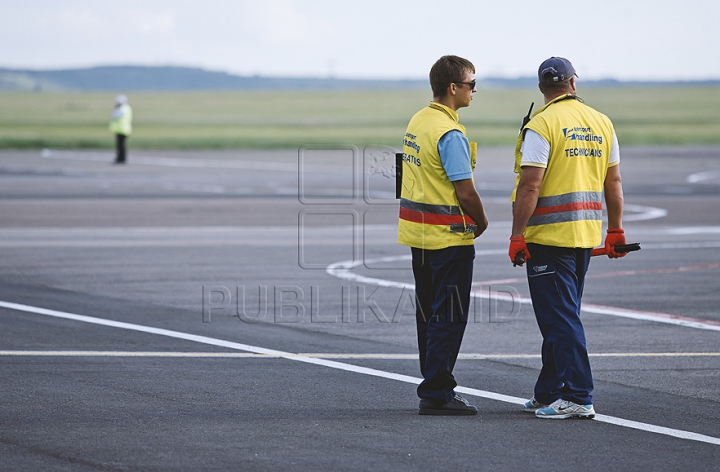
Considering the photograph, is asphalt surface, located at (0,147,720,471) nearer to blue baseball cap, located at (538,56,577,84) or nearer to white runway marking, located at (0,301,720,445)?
white runway marking, located at (0,301,720,445)

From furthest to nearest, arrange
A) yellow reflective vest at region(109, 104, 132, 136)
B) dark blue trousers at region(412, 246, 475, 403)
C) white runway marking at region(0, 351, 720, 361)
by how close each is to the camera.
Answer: yellow reflective vest at region(109, 104, 132, 136), white runway marking at region(0, 351, 720, 361), dark blue trousers at region(412, 246, 475, 403)

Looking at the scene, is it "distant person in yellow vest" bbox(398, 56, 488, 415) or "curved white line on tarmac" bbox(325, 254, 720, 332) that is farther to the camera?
"curved white line on tarmac" bbox(325, 254, 720, 332)

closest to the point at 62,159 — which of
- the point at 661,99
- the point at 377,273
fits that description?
the point at 377,273

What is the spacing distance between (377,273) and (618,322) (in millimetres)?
3622

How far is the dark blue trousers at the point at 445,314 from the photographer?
20.5 ft

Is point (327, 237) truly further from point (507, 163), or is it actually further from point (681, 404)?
point (507, 163)

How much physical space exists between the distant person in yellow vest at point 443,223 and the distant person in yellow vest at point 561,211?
0.31m

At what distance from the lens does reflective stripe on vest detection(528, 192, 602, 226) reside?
614cm

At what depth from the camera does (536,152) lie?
6.03 meters

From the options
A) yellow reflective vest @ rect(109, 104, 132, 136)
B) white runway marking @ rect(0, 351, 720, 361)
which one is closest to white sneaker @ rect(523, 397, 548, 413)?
white runway marking @ rect(0, 351, 720, 361)

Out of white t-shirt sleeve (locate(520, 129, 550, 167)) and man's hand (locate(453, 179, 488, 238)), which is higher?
white t-shirt sleeve (locate(520, 129, 550, 167))

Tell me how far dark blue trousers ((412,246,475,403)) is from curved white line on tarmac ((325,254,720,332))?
377 cm

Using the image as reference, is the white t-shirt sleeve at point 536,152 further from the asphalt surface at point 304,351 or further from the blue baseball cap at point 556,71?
the asphalt surface at point 304,351

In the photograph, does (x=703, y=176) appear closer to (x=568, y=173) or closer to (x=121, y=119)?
(x=121, y=119)
